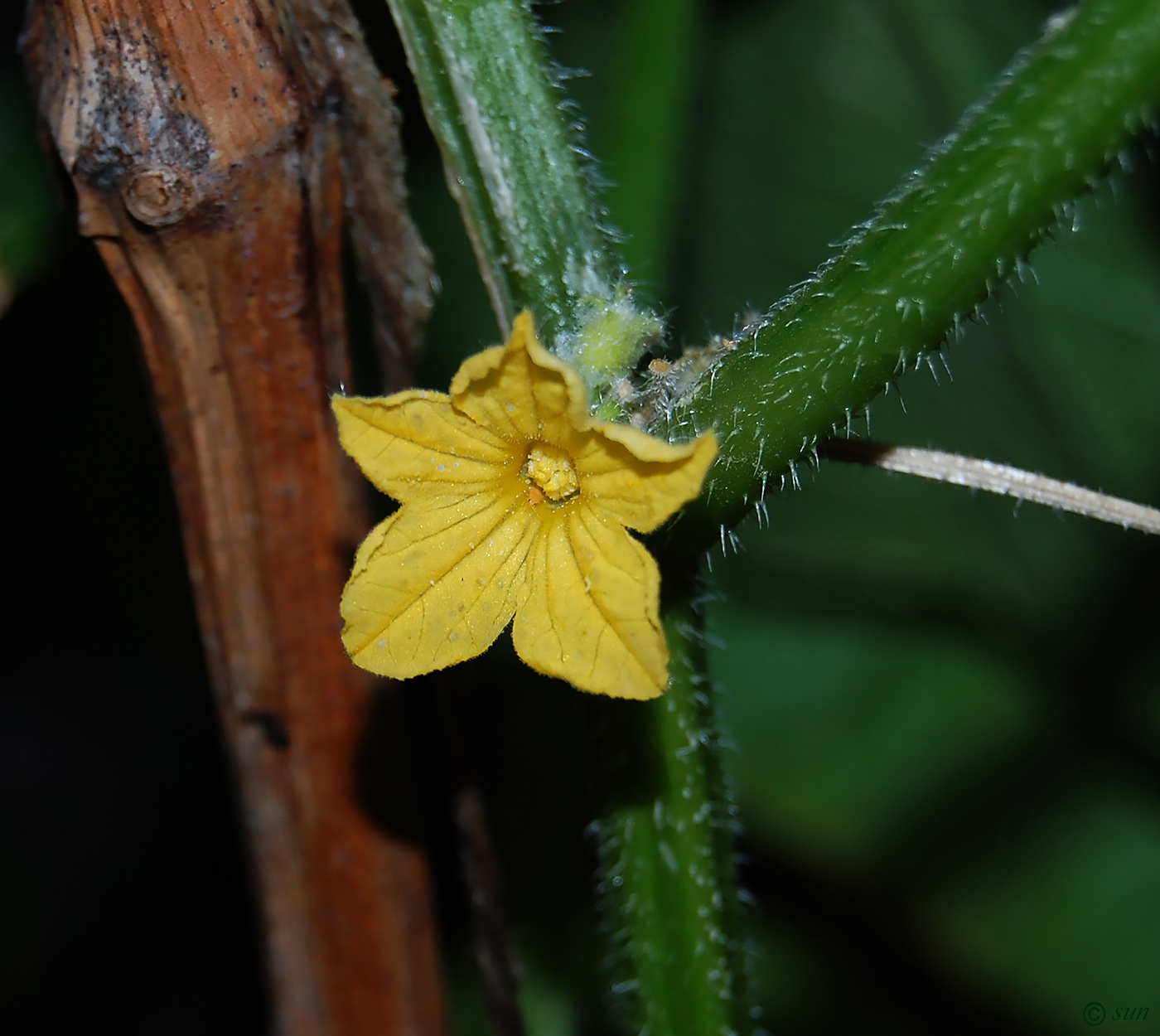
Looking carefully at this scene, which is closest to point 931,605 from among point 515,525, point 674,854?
point 674,854

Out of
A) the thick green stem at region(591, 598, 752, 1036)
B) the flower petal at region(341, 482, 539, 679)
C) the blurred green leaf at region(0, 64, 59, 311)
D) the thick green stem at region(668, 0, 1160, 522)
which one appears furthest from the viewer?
the blurred green leaf at region(0, 64, 59, 311)

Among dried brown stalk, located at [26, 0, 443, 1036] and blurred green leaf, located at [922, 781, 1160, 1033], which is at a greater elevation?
dried brown stalk, located at [26, 0, 443, 1036]

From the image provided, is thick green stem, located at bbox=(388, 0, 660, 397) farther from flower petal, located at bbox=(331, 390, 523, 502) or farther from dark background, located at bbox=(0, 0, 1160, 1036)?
dark background, located at bbox=(0, 0, 1160, 1036)

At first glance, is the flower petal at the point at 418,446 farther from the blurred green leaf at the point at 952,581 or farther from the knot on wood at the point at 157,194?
the blurred green leaf at the point at 952,581

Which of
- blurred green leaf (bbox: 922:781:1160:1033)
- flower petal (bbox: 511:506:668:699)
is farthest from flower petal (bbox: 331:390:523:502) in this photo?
blurred green leaf (bbox: 922:781:1160:1033)

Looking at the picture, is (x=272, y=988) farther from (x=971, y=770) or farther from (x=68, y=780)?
(x=971, y=770)

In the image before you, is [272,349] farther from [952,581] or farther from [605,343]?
[952,581]

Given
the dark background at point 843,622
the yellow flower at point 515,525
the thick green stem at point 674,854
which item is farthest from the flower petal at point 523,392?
the dark background at point 843,622
